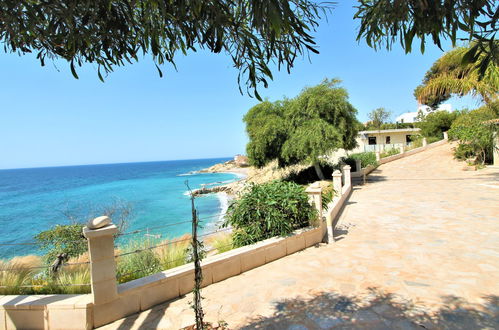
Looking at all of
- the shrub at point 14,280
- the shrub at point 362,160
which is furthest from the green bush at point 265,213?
the shrub at point 362,160

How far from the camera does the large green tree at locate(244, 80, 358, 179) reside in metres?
14.1

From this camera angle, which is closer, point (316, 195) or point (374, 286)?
point (374, 286)

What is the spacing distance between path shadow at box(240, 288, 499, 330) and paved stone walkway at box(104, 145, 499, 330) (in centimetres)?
1

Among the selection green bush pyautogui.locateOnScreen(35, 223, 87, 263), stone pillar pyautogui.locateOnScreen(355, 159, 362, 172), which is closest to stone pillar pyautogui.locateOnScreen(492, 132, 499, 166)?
stone pillar pyautogui.locateOnScreen(355, 159, 362, 172)

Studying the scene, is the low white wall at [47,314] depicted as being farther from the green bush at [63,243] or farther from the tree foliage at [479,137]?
the tree foliage at [479,137]

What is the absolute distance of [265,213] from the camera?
17.0ft

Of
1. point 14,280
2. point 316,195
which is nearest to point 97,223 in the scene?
point 14,280

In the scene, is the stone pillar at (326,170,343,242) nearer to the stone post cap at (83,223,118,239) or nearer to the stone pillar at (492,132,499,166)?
the stone post cap at (83,223,118,239)

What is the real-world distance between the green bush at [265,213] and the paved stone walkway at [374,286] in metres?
0.59

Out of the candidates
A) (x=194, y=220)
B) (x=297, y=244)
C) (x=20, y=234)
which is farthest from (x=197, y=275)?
(x=20, y=234)

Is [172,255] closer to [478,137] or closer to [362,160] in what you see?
[362,160]

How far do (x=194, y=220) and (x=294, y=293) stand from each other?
2015mm

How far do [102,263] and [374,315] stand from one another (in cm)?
320

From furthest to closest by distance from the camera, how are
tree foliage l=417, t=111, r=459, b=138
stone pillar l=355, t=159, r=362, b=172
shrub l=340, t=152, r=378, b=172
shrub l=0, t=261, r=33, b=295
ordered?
tree foliage l=417, t=111, r=459, b=138, shrub l=340, t=152, r=378, b=172, stone pillar l=355, t=159, r=362, b=172, shrub l=0, t=261, r=33, b=295
